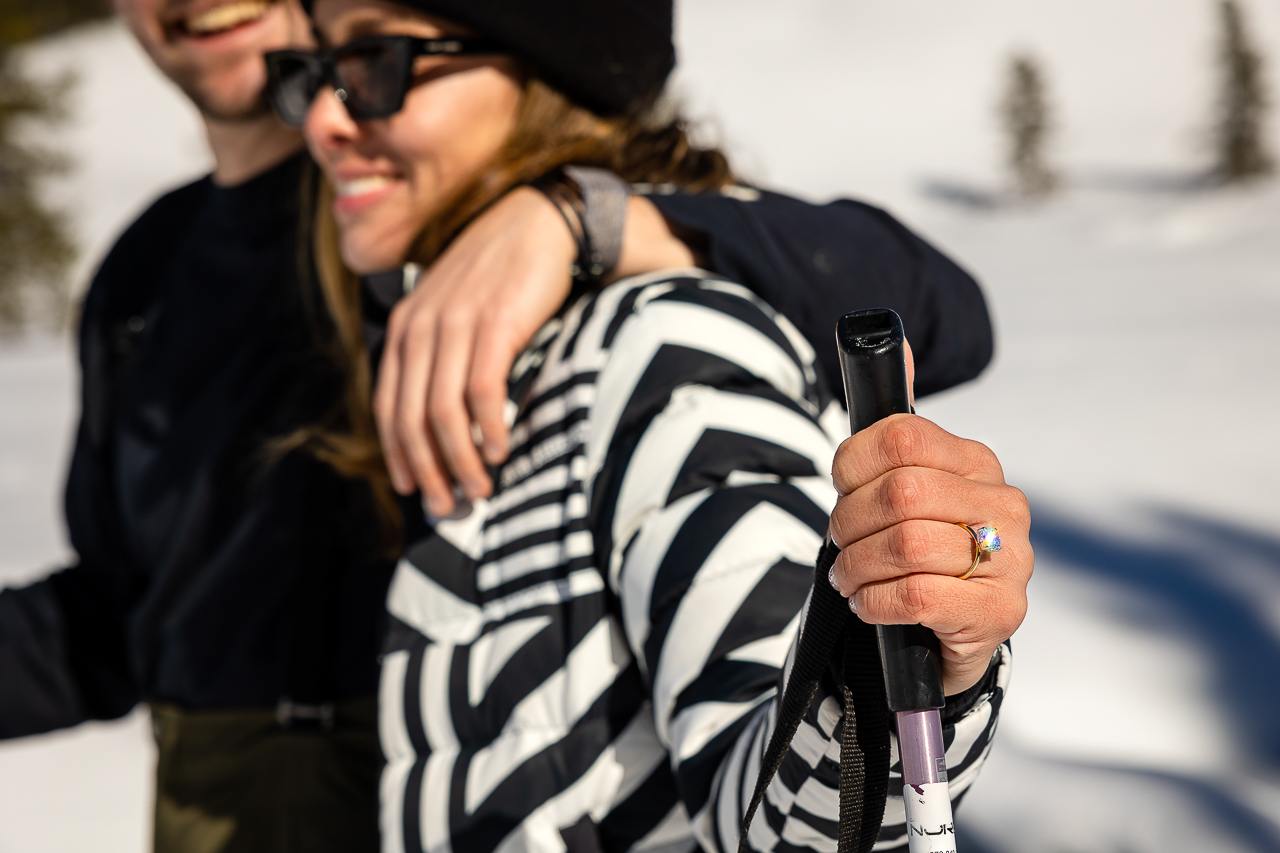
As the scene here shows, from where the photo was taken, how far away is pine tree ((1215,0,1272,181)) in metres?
24.3

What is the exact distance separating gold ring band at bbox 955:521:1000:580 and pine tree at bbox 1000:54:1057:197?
97.5 feet

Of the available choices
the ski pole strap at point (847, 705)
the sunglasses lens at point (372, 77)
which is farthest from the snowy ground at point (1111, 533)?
the ski pole strap at point (847, 705)

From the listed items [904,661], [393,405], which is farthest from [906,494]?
[393,405]

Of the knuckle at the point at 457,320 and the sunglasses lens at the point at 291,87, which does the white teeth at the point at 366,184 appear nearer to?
the sunglasses lens at the point at 291,87

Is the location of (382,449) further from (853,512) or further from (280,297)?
(853,512)

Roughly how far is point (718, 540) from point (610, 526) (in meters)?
0.14

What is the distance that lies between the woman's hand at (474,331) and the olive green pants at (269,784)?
0.49 metres

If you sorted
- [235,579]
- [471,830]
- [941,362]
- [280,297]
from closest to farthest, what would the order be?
[471,830] → [941,362] → [235,579] → [280,297]

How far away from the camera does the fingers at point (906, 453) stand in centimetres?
56

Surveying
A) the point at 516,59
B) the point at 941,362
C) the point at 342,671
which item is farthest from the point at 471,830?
the point at 516,59

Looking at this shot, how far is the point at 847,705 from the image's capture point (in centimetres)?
65

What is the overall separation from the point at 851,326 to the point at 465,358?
0.63 m

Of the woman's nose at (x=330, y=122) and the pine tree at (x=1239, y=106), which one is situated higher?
the woman's nose at (x=330, y=122)

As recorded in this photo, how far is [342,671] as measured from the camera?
1.43 m
